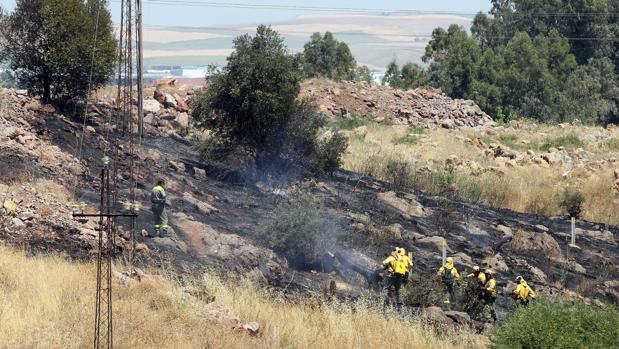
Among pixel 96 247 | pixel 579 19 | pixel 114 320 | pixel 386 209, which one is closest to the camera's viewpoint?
pixel 114 320

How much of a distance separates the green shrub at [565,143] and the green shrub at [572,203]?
10237 millimetres

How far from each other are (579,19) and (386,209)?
44.2 metres

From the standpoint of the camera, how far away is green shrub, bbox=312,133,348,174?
90.3ft

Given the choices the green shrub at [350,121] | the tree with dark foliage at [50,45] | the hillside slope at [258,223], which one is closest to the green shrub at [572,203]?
the hillside slope at [258,223]

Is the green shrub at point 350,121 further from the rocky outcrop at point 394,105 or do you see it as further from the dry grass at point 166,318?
the dry grass at point 166,318

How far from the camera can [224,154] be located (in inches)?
1063

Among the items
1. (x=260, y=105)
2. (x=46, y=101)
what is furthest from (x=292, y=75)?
(x=46, y=101)

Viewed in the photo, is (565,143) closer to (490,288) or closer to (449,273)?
(449,273)

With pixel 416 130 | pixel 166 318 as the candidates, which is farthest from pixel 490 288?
pixel 416 130

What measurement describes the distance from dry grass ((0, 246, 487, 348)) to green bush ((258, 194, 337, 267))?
4.04 m

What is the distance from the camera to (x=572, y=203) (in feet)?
92.7

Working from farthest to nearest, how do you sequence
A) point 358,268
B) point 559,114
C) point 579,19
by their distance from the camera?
point 579,19, point 559,114, point 358,268

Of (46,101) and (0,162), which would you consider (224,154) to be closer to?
(46,101)

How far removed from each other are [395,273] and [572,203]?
1222cm
